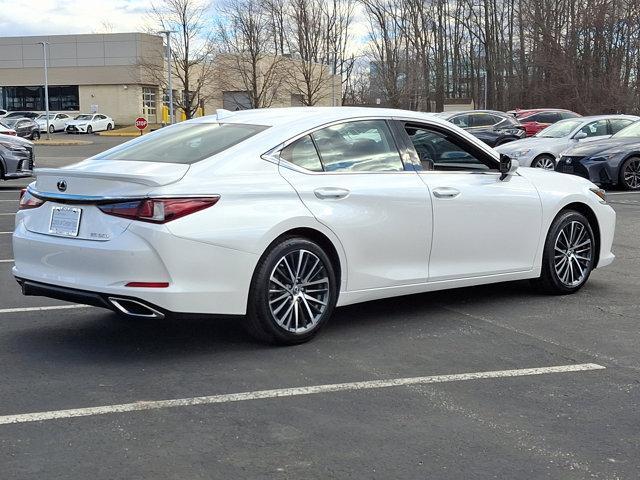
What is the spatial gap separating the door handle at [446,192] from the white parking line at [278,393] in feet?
5.26

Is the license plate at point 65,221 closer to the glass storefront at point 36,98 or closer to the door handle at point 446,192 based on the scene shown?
the door handle at point 446,192

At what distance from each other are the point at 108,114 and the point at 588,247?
66.8m

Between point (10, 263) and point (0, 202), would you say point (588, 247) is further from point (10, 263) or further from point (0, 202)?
point (0, 202)

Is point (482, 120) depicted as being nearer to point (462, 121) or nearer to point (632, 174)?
point (462, 121)

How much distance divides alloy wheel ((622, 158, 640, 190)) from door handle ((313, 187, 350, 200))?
492 inches

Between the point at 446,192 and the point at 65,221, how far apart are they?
272 cm

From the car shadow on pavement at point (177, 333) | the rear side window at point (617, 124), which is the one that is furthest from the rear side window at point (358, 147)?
the rear side window at point (617, 124)

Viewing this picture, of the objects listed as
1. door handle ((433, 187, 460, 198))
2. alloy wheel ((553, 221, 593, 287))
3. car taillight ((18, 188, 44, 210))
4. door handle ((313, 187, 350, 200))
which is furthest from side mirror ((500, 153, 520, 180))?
car taillight ((18, 188, 44, 210))

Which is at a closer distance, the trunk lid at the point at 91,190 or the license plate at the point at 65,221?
the trunk lid at the point at 91,190

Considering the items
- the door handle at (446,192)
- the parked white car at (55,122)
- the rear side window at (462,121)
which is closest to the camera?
the door handle at (446,192)

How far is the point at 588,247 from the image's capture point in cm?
706

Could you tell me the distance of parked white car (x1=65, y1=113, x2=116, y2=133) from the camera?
2365 inches

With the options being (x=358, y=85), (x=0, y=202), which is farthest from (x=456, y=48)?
(x=0, y=202)

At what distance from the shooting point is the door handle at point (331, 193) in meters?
5.38
